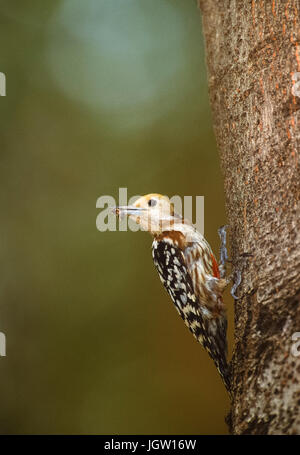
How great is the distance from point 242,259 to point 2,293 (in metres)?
3.74

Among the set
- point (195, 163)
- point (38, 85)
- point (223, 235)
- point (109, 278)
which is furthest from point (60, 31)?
point (223, 235)

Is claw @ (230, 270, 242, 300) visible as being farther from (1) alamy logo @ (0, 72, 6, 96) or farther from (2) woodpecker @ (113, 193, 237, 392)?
(1) alamy logo @ (0, 72, 6, 96)

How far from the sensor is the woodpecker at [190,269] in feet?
7.56

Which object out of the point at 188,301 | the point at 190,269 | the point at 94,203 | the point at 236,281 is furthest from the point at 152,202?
the point at 94,203

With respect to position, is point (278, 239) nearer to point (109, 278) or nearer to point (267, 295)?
point (267, 295)

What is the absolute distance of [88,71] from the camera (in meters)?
5.19

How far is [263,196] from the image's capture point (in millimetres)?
1691

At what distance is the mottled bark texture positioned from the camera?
4.56ft

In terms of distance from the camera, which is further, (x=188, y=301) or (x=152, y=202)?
(x=152, y=202)

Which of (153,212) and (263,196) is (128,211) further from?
(263,196)

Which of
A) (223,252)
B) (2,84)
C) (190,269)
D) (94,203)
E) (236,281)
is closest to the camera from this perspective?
(236,281)

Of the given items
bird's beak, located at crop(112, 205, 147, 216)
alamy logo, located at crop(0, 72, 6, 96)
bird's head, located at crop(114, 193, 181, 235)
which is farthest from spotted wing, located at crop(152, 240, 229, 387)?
alamy logo, located at crop(0, 72, 6, 96)

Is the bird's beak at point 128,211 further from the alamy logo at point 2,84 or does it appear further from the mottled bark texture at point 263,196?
the alamy logo at point 2,84

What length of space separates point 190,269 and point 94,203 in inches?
110
